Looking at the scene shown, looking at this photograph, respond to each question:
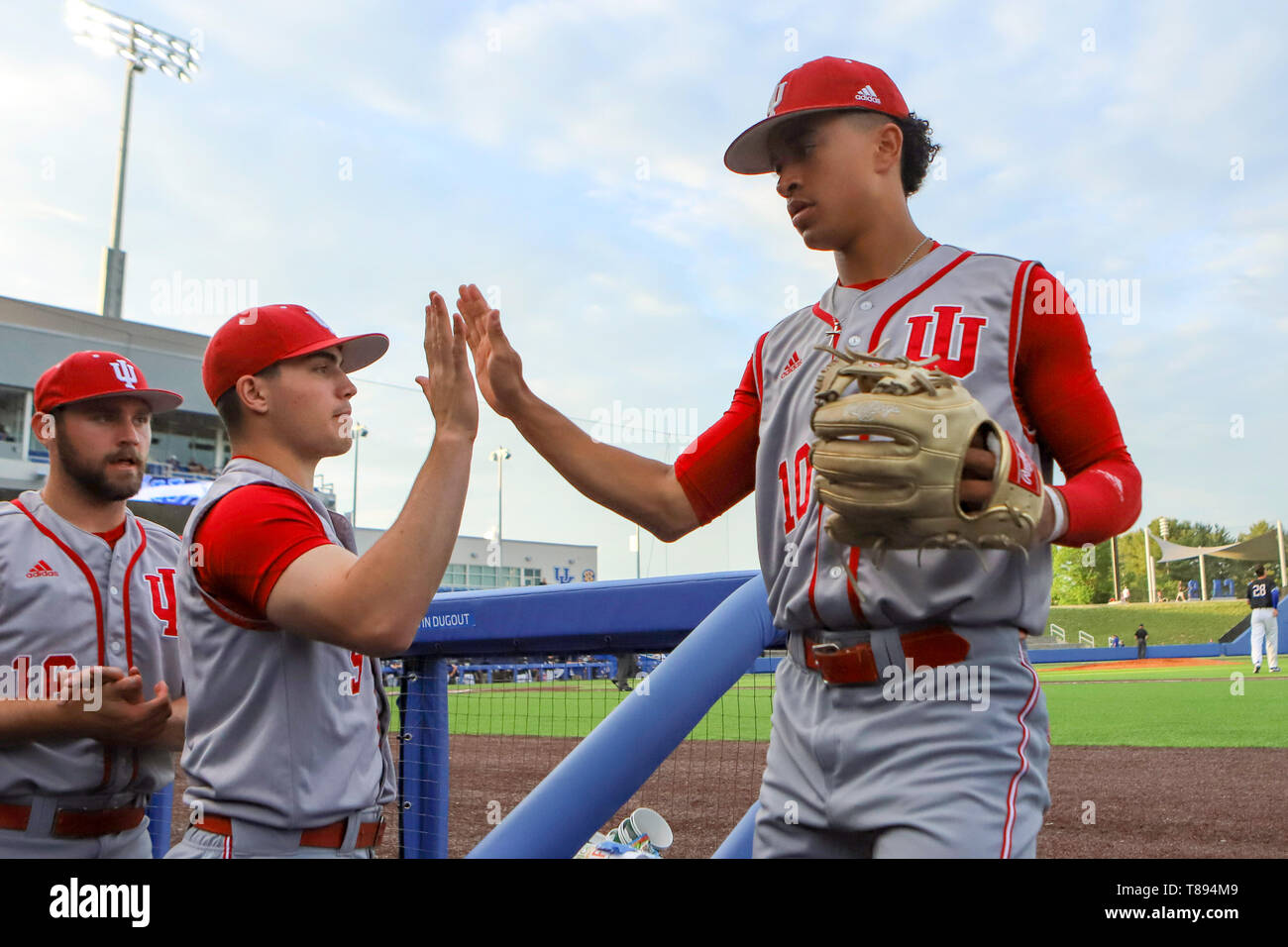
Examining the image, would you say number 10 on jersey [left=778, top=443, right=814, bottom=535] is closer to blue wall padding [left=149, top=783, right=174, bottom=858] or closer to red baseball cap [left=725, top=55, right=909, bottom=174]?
red baseball cap [left=725, top=55, right=909, bottom=174]

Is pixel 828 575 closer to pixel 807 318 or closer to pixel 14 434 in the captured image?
pixel 807 318

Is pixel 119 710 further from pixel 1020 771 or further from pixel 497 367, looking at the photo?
pixel 1020 771

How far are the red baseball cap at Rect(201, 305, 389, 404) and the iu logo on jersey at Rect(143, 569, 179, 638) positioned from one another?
0.98 metres

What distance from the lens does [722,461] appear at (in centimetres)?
208

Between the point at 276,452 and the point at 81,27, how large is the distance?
34.6 metres

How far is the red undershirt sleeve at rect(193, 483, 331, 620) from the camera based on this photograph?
165 cm

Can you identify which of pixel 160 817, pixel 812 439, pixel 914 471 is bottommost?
pixel 160 817

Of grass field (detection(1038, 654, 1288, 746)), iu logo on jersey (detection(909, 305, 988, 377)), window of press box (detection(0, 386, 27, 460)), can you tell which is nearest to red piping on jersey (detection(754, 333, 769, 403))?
iu logo on jersey (detection(909, 305, 988, 377))

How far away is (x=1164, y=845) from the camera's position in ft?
18.4

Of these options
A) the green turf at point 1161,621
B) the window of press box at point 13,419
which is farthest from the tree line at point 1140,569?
the window of press box at point 13,419

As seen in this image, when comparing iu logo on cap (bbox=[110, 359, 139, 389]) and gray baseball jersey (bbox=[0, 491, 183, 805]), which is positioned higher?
iu logo on cap (bbox=[110, 359, 139, 389])

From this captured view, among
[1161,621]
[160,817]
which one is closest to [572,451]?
[160,817]

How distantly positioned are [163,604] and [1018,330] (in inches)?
91.5
